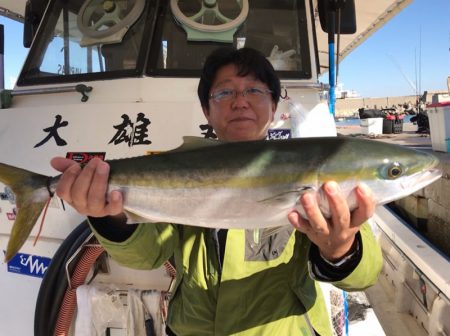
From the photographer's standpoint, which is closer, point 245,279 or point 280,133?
point 245,279

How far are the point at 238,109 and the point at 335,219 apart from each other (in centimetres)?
76

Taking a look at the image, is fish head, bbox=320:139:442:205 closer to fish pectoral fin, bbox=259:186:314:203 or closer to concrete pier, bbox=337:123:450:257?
fish pectoral fin, bbox=259:186:314:203

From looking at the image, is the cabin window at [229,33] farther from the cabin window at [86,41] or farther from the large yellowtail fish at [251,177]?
the large yellowtail fish at [251,177]

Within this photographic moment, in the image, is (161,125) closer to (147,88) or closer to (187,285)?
(147,88)

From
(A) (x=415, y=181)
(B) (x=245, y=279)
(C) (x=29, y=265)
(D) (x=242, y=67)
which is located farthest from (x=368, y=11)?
(C) (x=29, y=265)

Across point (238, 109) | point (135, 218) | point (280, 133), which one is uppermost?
point (238, 109)

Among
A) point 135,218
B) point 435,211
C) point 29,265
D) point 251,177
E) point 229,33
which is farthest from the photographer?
point 435,211

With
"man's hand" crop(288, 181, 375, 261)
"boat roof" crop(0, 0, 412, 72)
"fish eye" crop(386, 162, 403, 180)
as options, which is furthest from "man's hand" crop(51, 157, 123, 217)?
"boat roof" crop(0, 0, 412, 72)

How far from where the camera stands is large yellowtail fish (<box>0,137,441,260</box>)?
151 centimetres

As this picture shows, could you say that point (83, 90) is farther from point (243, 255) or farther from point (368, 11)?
point (368, 11)

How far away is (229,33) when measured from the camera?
3.62m

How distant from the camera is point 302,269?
178 cm

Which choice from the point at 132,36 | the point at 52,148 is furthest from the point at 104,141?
the point at 132,36

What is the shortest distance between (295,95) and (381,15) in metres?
3.72
